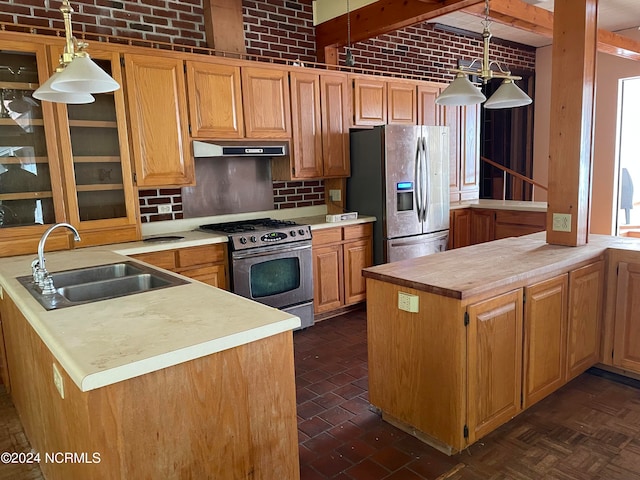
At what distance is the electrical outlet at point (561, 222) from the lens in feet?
10.00

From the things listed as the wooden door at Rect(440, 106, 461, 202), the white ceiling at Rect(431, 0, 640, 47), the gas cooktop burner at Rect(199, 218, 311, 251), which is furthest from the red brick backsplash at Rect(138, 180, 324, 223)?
the white ceiling at Rect(431, 0, 640, 47)

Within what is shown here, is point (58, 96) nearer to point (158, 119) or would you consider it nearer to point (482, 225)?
point (158, 119)

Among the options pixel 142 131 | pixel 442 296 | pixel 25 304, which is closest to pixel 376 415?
pixel 442 296

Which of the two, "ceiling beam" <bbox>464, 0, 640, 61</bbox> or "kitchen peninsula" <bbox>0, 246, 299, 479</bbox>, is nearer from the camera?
"kitchen peninsula" <bbox>0, 246, 299, 479</bbox>

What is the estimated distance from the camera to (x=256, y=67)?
3.94 metres

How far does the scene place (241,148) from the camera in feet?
12.6

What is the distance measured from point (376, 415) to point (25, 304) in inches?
71.8

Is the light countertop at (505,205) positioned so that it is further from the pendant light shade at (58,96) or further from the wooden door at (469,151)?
the pendant light shade at (58,96)

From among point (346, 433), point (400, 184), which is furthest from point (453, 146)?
point (346, 433)

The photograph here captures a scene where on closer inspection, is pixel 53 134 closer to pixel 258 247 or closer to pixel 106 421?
pixel 258 247

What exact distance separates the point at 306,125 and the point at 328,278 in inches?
56.5

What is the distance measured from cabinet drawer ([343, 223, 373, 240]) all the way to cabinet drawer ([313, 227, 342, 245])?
80 millimetres

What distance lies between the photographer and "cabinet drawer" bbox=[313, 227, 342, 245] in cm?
418

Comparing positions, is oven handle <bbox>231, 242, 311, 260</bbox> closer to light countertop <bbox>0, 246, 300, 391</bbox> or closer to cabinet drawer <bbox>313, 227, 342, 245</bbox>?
cabinet drawer <bbox>313, 227, 342, 245</bbox>
